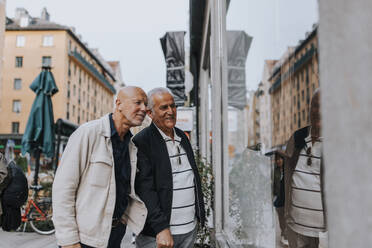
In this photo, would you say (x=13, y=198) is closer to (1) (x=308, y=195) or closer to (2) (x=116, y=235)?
(2) (x=116, y=235)

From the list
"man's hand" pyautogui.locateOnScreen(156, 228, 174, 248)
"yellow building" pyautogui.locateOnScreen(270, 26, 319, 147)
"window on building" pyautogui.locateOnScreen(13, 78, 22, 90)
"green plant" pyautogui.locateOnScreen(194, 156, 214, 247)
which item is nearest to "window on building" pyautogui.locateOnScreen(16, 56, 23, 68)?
"window on building" pyautogui.locateOnScreen(13, 78, 22, 90)

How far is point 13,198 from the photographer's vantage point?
297cm

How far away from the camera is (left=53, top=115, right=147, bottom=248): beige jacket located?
1.89 metres

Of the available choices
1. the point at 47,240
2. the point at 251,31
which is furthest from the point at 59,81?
the point at 251,31

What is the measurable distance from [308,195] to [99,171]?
1.18 m

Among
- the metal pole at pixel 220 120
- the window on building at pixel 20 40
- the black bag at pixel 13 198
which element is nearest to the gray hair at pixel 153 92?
the black bag at pixel 13 198

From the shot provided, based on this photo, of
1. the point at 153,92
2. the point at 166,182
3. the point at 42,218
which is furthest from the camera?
the point at 42,218

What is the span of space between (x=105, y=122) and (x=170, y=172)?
55cm

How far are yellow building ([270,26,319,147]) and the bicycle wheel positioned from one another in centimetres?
621

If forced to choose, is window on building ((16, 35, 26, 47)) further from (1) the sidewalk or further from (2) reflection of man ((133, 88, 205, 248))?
(2) reflection of man ((133, 88, 205, 248))

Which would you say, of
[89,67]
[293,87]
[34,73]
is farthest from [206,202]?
[89,67]

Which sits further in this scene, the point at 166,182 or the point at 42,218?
the point at 42,218

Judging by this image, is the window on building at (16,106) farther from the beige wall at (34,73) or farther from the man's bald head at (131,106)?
the man's bald head at (131,106)

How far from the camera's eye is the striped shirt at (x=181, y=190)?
2379mm
